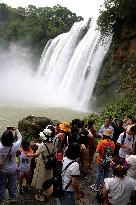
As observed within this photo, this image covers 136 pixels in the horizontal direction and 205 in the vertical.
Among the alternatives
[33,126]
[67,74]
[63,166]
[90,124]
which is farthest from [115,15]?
[63,166]

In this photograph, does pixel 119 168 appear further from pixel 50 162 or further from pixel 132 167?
pixel 50 162

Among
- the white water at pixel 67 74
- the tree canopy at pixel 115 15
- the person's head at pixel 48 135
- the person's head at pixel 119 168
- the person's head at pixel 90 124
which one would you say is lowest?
the person's head at pixel 119 168

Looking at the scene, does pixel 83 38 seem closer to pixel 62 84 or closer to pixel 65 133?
pixel 62 84

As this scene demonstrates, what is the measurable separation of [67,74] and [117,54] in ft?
24.0

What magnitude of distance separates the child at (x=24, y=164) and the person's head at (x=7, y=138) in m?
0.98

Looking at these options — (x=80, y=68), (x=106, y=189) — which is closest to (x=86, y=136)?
(x=106, y=189)

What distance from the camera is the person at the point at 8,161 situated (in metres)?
7.30

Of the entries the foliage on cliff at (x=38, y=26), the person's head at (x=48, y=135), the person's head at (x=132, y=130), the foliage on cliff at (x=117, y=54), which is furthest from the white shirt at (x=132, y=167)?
the foliage on cliff at (x=38, y=26)

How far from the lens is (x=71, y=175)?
6.11 metres

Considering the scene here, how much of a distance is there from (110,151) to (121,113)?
9.34 metres

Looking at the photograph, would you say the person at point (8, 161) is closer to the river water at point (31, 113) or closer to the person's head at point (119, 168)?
the person's head at point (119, 168)

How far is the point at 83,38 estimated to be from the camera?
3167 centimetres

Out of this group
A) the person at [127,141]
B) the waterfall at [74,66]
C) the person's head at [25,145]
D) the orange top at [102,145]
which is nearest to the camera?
the person's head at [25,145]

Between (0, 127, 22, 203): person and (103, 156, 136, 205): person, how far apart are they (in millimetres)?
2370
